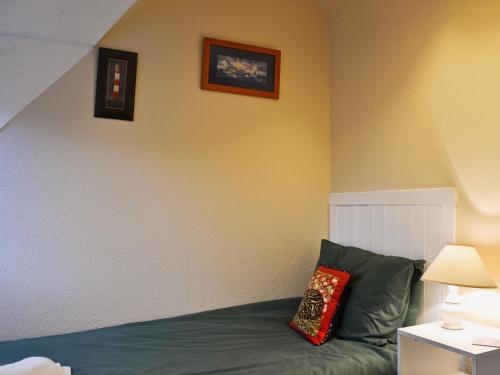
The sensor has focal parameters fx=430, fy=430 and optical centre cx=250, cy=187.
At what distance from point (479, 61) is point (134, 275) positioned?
1.94 m

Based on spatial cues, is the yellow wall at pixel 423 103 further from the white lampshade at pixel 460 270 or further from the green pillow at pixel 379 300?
the green pillow at pixel 379 300

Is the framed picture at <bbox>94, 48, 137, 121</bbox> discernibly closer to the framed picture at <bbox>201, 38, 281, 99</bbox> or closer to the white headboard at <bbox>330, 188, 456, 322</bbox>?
the framed picture at <bbox>201, 38, 281, 99</bbox>

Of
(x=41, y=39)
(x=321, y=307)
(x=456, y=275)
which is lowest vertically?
(x=321, y=307)

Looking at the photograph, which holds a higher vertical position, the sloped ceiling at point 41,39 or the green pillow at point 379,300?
the sloped ceiling at point 41,39

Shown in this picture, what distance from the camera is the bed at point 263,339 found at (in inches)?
65.3

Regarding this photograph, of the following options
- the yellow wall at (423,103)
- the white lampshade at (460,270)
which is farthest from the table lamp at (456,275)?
the yellow wall at (423,103)

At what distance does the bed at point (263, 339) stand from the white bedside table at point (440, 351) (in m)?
0.09

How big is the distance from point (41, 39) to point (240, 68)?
1.11 metres

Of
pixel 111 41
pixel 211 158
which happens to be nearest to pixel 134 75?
pixel 111 41

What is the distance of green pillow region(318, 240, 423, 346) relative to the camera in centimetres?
187

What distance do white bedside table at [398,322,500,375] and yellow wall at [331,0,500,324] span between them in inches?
8.5

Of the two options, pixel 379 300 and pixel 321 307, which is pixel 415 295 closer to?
pixel 379 300

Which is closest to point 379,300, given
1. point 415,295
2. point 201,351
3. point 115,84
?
point 415,295

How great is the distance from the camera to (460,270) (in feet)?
5.34
